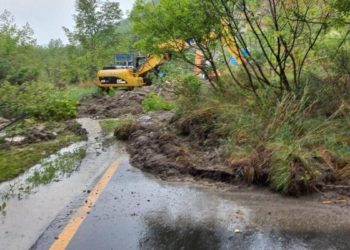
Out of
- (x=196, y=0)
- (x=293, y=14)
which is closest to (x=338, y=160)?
(x=293, y=14)

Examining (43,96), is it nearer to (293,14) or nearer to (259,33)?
(259,33)

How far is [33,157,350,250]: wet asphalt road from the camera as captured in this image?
495cm

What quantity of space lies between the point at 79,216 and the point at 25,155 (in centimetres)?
443

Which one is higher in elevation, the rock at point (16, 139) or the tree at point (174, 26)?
the tree at point (174, 26)

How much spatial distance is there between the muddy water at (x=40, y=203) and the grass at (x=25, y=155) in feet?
→ 0.86

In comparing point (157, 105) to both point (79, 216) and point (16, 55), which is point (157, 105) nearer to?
point (79, 216)

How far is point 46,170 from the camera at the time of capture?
8.39 m

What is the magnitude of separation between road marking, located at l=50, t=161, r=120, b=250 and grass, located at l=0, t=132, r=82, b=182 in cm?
164

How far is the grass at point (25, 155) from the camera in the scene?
333 inches

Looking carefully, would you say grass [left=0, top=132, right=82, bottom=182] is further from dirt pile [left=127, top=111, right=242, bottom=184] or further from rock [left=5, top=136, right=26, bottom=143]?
dirt pile [left=127, top=111, right=242, bottom=184]

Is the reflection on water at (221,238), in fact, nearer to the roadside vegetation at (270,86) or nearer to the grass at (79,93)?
the roadside vegetation at (270,86)

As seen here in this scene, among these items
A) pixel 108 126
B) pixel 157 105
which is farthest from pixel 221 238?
pixel 157 105

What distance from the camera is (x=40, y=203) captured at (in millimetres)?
6504

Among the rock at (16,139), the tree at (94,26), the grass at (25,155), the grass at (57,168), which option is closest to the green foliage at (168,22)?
the grass at (25,155)
